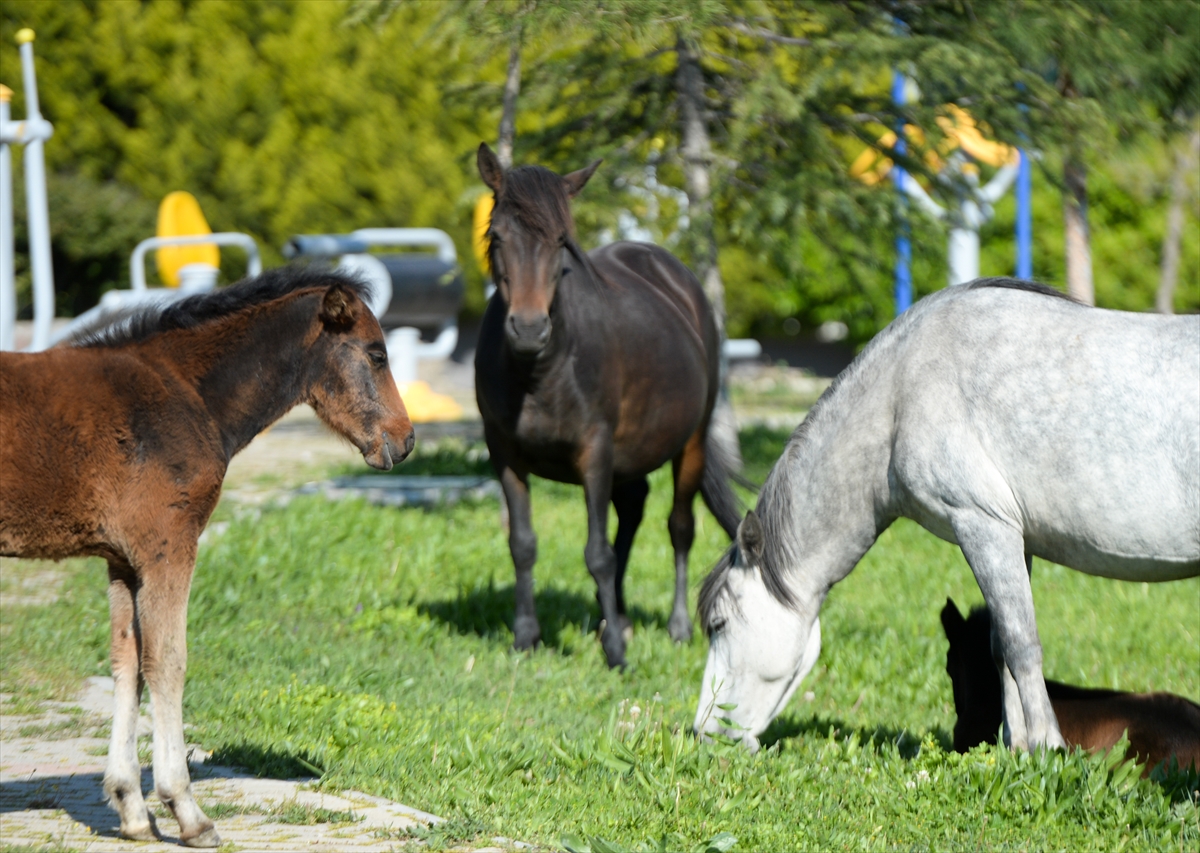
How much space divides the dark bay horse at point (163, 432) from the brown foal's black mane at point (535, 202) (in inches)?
63.2

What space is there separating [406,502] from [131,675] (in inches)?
226

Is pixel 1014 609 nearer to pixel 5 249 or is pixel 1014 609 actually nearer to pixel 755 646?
pixel 755 646

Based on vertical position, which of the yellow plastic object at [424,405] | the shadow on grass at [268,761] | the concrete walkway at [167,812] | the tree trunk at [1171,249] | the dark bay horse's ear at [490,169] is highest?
the dark bay horse's ear at [490,169]

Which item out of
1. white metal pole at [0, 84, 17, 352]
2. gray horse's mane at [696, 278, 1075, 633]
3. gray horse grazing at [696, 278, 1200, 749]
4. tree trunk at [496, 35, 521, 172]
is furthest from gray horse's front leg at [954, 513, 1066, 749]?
white metal pole at [0, 84, 17, 352]

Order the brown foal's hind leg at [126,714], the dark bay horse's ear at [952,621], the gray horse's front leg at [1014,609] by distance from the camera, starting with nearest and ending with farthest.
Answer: the brown foal's hind leg at [126,714] < the gray horse's front leg at [1014,609] < the dark bay horse's ear at [952,621]

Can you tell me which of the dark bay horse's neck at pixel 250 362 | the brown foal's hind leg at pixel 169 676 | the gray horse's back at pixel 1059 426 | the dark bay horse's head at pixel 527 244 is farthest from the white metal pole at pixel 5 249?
the gray horse's back at pixel 1059 426

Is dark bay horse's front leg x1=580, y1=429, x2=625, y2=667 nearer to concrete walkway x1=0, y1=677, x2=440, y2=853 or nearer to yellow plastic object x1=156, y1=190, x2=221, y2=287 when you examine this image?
concrete walkway x1=0, y1=677, x2=440, y2=853

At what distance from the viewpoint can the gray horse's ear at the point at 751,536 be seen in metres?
4.74

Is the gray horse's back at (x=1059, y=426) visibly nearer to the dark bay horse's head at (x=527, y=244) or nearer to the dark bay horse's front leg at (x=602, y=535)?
the dark bay horse's head at (x=527, y=244)

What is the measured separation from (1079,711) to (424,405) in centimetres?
1164

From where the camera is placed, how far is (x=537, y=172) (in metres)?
5.69

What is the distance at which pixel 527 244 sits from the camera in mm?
5602

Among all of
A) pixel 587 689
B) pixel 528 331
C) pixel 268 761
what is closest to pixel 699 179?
pixel 528 331

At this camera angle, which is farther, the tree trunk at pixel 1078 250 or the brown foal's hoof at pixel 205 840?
the tree trunk at pixel 1078 250
